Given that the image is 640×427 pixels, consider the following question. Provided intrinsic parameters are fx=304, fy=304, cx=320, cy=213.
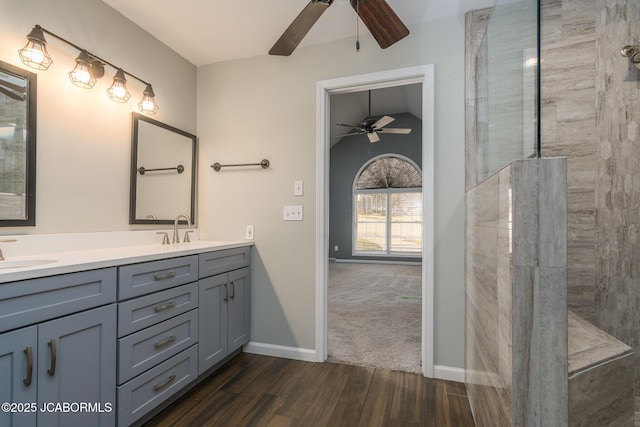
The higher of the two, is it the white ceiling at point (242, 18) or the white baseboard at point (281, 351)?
the white ceiling at point (242, 18)

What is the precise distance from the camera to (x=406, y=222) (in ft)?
24.2

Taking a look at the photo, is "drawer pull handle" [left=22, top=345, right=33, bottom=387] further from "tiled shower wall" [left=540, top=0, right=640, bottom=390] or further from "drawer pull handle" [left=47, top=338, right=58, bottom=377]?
"tiled shower wall" [left=540, top=0, right=640, bottom=390]

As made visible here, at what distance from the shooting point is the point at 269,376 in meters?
2.11

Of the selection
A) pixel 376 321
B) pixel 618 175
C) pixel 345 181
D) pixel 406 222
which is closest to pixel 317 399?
pixel 376 321

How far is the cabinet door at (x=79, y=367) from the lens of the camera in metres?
1.15

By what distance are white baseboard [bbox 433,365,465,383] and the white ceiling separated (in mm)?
2329

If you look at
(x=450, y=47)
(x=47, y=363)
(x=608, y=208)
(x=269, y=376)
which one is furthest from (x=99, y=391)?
(x=450, y=47)

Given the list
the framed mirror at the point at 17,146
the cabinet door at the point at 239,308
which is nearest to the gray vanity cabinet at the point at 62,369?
the framed mirror at the point at 17,146

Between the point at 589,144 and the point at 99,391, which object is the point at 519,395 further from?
the point at 99,391

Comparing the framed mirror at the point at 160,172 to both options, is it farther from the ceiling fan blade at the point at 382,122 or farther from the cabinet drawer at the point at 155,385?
the ceiling fan blade at the point at 382,122

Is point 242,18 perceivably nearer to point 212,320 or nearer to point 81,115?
point 81,115

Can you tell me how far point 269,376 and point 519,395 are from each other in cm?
163

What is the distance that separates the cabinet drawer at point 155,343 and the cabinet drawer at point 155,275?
0.20 m

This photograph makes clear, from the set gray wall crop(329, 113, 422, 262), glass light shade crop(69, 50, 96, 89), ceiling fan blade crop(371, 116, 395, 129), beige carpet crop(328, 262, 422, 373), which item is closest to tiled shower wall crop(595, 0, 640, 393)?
beige carpet crop(328, 262, 422, 373)
